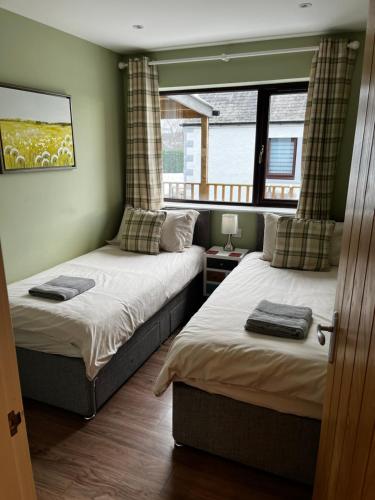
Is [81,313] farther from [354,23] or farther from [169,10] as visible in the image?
[354,23]

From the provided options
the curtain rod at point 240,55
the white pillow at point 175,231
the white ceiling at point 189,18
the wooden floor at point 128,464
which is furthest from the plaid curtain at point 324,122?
the wooden floor at point 128,464

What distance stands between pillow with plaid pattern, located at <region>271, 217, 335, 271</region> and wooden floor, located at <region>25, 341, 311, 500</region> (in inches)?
60.0

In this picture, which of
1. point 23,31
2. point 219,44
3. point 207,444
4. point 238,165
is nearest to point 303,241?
point 238,165

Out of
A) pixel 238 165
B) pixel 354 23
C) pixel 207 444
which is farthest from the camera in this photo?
pixel 238 165

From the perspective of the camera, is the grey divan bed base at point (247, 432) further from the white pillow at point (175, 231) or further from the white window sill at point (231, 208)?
the white window sill at point (231, 208)

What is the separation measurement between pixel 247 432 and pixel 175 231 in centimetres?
207

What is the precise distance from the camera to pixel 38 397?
228 cm

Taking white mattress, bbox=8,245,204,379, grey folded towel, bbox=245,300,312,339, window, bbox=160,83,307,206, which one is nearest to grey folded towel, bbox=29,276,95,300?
white mattress, bbox=8,245,204,379

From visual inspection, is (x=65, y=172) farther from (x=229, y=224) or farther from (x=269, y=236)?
(x=269, y=236)

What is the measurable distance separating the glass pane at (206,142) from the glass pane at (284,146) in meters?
0.22

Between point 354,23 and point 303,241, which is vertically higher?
point 354,23

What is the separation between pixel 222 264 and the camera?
3.55 meters

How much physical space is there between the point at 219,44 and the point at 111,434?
3.33 metres

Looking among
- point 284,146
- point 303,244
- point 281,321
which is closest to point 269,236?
A: point 303,244
